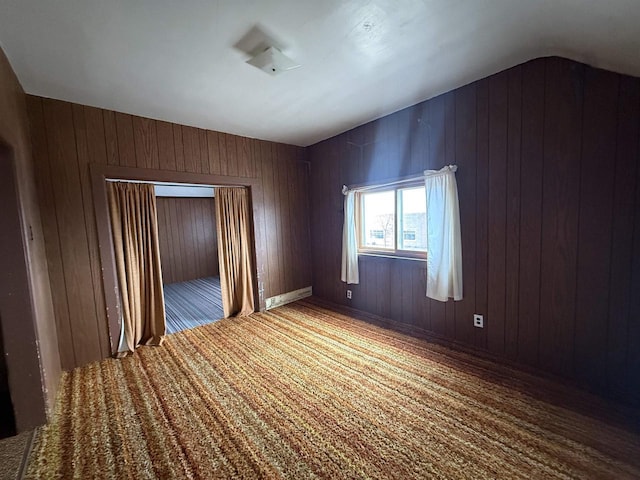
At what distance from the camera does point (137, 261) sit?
→ 111 inches

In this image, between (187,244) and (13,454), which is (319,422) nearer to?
(13,454)

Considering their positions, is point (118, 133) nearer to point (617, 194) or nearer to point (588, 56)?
point (588, 56)

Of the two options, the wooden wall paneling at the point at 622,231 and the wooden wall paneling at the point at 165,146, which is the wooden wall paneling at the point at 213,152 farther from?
the wooden wall paneling at the point at 622,231

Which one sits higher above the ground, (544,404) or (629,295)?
(629,295)

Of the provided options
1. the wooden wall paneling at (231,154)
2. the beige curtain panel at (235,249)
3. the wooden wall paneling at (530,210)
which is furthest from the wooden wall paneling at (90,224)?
the wooden wall paneling at (530,210)

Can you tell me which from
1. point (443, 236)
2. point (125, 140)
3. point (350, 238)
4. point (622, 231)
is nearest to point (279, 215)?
point (350, 238)

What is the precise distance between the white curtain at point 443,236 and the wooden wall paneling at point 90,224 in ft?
11.2

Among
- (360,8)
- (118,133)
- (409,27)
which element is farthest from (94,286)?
(409,27)

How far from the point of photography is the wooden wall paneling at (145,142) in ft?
8.95

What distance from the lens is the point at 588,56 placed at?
1781 mm

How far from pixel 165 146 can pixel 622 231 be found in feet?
13.8

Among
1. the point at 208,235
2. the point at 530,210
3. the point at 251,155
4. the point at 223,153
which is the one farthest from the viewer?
the point at 208,235

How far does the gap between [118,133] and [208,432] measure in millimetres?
2891

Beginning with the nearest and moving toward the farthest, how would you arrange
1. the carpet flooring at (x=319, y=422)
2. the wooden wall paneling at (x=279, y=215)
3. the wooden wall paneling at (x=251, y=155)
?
1. the carpet flooring at (x=319, y=422)
2. the wooden wall paneling at (x=251, y=155)
3. the wooden wall paneling at (x=279, y=215)
